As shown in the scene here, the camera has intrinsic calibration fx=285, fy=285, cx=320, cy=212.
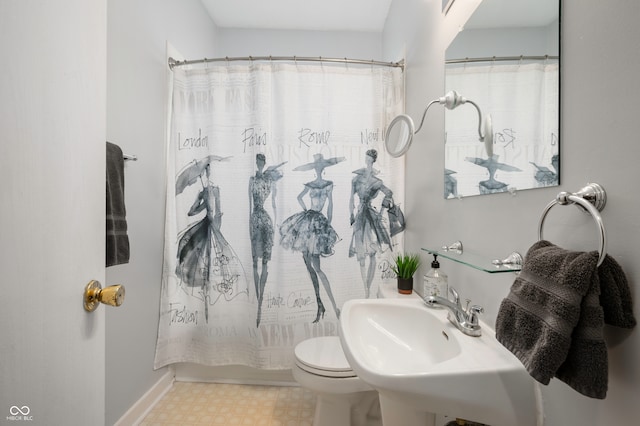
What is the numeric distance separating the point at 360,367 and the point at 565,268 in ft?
1.54

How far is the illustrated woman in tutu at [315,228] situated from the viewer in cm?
170

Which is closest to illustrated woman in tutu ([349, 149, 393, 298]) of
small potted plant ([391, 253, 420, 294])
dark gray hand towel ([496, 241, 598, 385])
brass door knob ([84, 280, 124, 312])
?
small potted plant ([391, 253, 420, 294])

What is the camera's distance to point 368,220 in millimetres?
1699

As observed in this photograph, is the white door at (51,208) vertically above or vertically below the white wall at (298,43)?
below

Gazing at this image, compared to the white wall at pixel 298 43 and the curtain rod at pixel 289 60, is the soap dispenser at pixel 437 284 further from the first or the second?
the white wall at pixel 298 43

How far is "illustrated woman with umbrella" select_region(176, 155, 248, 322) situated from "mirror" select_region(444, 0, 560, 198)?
50.3 inches

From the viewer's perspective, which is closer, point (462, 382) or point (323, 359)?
point (462, 382)

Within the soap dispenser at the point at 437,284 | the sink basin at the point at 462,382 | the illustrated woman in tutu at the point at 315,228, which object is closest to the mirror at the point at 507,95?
the soap dispenser at the point at 437,284

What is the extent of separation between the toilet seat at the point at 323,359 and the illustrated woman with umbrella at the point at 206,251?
550 millimetres

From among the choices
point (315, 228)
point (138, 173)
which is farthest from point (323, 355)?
point (138, 173)

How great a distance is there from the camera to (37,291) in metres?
0.49

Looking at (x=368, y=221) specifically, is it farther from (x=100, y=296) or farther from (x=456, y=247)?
(x=100, y=296)

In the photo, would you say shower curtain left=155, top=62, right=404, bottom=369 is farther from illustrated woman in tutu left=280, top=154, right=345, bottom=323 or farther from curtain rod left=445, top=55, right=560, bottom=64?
curtain rod left=445, top=55, right=560, bottom=64

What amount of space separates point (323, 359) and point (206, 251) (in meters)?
0.92
